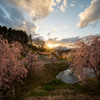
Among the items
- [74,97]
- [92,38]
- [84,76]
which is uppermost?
[92,38]

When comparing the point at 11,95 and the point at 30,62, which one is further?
the point at 30,62

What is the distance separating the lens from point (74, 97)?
7344 mm

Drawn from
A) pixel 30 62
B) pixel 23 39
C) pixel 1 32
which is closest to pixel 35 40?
pixel 23 39

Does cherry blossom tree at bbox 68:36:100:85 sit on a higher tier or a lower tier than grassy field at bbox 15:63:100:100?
higher

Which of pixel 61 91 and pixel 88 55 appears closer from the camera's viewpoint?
pixel 88 55

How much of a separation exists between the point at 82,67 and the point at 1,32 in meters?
69.8

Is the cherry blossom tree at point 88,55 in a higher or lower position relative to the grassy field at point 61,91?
higher

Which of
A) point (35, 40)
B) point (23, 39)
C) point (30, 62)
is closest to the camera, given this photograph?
point (30, 62)

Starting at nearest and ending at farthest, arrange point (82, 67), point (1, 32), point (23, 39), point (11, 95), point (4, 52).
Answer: point (4, 52) → point (11, 95) → point (82, 67) → point (1, 32) → point (23, 39)

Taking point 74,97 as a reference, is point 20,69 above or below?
above

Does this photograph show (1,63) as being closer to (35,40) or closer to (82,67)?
(82,67)

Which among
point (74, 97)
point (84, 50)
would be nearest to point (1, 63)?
point (74, 97)

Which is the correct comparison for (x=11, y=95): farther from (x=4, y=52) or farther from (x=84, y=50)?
(x=84, y=50)

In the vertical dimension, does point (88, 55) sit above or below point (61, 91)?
above
